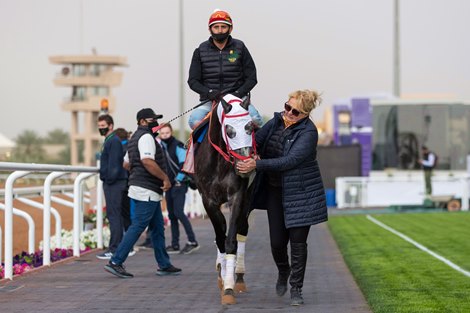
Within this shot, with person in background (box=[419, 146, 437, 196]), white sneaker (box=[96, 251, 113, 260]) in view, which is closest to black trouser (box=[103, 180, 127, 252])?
white sneaker (box=[96, 251, 113, 260])

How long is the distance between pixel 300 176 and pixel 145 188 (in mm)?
3204

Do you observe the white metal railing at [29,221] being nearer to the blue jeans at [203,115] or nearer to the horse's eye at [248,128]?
the blue jeans at [203,115]

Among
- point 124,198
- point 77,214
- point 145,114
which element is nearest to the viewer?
point 145,114

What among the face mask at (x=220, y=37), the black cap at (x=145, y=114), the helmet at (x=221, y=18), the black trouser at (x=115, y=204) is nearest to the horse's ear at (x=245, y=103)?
the face mask at (x=220, y=37)

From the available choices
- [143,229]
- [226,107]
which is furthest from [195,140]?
[143,229]

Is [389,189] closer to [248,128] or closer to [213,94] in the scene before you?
[213,94]

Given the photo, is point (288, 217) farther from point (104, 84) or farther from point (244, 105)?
point (104, 84)

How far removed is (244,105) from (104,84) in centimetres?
15409

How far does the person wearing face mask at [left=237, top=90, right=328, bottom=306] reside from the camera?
32.0ft

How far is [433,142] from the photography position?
1586 inches

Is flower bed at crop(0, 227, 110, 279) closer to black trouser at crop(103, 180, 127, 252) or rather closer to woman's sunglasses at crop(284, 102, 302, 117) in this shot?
black trouser at crop(103, 180, 127, 252)

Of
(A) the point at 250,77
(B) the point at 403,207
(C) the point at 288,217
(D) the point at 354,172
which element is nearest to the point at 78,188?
(A) the point at 250,77

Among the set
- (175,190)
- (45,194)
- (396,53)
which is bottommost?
(175,190)

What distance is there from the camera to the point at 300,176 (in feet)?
32.3
